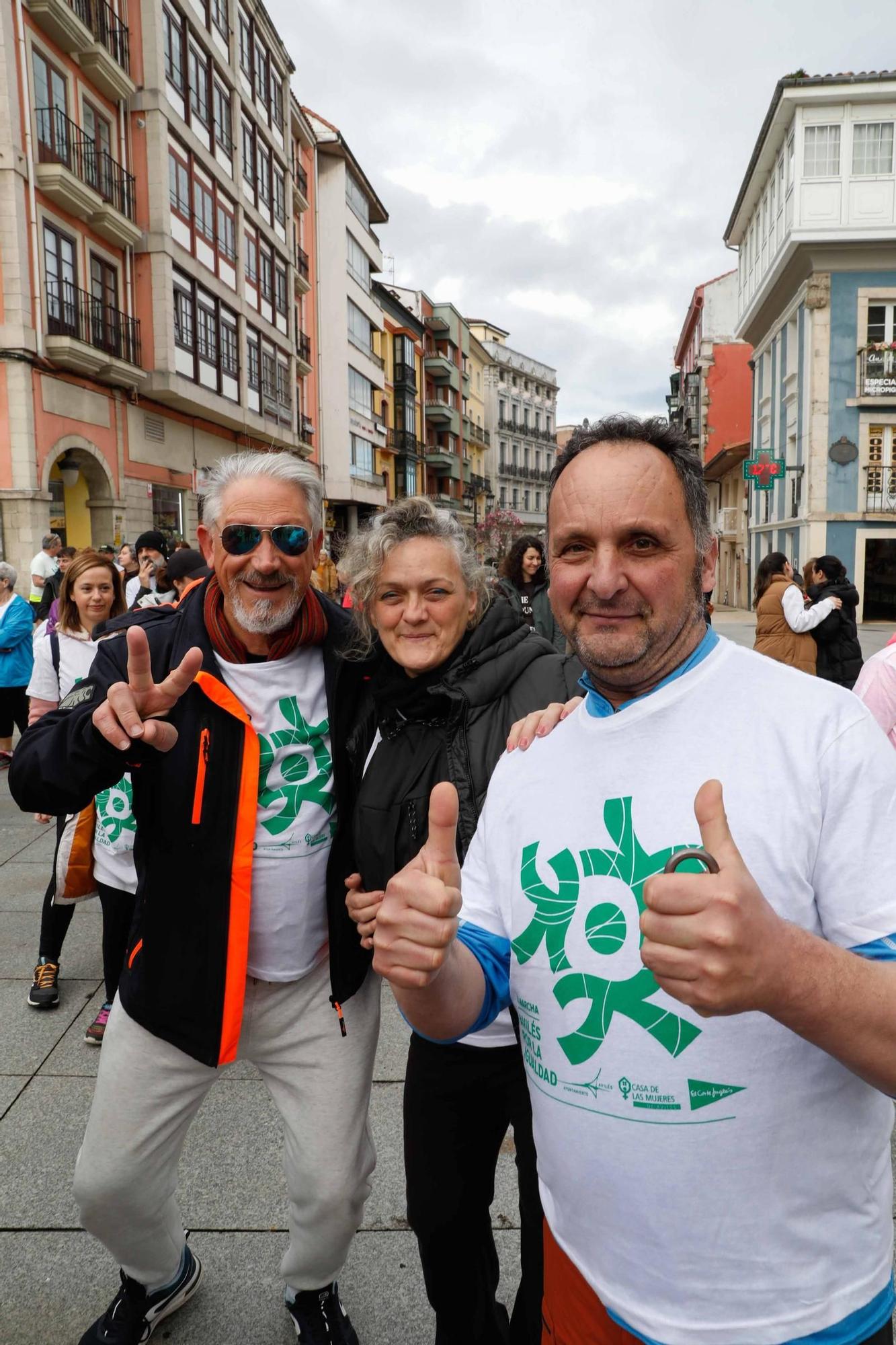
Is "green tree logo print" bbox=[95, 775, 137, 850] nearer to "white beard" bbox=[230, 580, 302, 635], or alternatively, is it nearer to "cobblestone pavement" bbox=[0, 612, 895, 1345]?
"cobblestone pavement" bbox=[0, 612, 895, 1345]

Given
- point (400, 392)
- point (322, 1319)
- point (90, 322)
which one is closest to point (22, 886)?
point (322, 1319)

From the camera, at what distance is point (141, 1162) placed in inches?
86.7

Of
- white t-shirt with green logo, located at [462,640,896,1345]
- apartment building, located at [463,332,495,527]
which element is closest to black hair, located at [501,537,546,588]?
white t-shirt with green logo, located at [462,640,896,1345]

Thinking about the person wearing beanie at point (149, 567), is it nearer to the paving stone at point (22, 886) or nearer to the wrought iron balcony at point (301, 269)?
the paving stone at point (22, 886)

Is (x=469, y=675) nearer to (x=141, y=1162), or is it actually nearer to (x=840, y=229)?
(x=141, y=1162)

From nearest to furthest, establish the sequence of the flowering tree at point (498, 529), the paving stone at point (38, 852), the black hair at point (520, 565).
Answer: the paving stone at point (38, 852) < the black hair at point (520, 565) < the flowering tree at point (498, 529)

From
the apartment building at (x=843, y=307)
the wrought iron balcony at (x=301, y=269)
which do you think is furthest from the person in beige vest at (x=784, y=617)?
the wrought iron balcony at (x=301, y=269)

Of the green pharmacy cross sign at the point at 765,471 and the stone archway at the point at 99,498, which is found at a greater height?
the green pharmacy cross sign at the point at 765,471

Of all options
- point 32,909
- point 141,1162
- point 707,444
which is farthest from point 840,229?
point 141,1162

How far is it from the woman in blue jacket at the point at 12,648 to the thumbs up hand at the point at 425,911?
8.08 meters

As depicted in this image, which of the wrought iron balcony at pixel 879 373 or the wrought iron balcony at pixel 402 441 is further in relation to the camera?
the wrought iron balcony at pixel 402 441

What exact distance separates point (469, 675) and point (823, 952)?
1.36 meters

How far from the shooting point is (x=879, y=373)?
2566 cm

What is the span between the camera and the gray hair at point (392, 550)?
2551 millimetres
